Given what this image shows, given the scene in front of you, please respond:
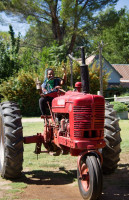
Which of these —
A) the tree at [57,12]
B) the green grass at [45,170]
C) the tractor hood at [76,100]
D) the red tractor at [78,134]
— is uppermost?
the tree at [57,12]

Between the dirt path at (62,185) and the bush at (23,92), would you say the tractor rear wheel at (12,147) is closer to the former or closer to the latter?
the dirt path at (62,185)

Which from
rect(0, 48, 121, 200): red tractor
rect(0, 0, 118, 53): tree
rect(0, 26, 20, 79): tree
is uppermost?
rect(0, 0, 118, 53): tree

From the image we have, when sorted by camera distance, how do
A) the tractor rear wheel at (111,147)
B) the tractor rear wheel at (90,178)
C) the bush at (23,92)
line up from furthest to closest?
the bush at (23,92) → the tractor rear wheel at (111,147) → the tractor rear wheel at (90,178)

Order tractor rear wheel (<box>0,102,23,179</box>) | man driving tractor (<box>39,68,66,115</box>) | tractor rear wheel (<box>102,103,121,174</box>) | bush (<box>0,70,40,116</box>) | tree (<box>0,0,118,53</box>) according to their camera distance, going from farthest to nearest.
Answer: tree (<box>0,0,118,53</box>) → bush (<box>0,70,40,116</box>) → man driving tractor (<box>39,68,66,115</box>) → tractor rear wheel (<box>102,103,121,174</box>) → tractor rear wheel (<box>0,102,23,179</box>)

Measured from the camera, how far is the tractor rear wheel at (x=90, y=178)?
4312 millimetres

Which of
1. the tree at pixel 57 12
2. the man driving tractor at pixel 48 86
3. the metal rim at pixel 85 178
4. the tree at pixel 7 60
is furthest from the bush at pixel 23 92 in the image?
the metal rim at pixel 85 178

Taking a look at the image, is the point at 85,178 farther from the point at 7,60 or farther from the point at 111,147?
the point at 7,60

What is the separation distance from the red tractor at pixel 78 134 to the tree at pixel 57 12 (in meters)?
23.5

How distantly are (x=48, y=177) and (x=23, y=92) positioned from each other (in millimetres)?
17590

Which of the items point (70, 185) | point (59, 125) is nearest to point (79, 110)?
point (59, 125)

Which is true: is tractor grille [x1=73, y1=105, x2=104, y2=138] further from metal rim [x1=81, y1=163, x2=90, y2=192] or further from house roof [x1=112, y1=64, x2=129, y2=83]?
house roof [x1=112, y1=64, x2=129, y2=83]

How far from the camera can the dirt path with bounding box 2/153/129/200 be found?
15.7ft

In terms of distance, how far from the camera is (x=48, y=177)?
6.01 m

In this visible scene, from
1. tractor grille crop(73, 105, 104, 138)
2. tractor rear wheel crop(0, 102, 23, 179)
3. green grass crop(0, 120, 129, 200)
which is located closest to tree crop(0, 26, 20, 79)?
green grass crop(0, 120, 129, 200)
